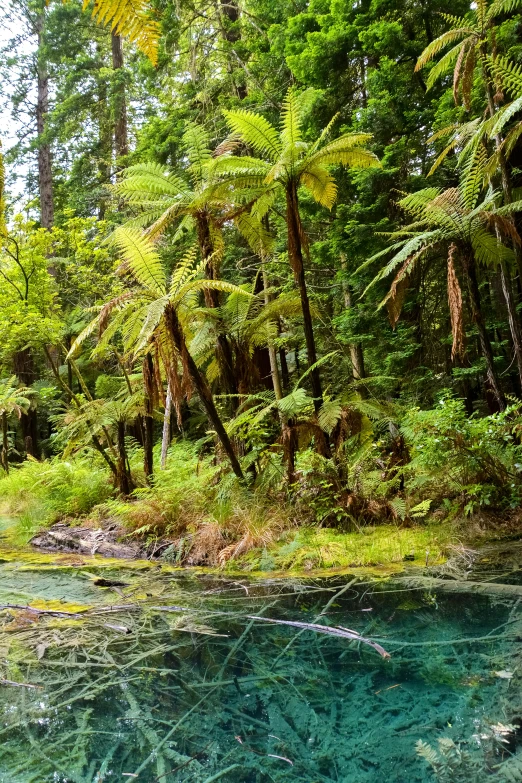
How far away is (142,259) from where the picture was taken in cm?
498

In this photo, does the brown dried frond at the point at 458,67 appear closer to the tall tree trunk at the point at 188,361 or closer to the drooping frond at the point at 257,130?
the drooping frond at the point at 257,130

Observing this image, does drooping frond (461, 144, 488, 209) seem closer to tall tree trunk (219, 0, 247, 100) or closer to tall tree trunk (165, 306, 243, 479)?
tall tree trunk (165, 306, 243, 479)

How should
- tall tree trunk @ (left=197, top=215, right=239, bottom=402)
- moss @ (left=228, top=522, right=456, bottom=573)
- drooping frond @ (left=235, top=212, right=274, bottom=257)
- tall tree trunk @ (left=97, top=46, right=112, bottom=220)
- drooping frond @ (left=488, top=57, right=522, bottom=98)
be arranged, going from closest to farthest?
moss @ (left=228, top=522, right=456, bottom=573) < drooping frond @ (left=488, top=57, right=522, bottom=98) < tall tree trunk @ (left=197, top=215, right=239, bottom=402) < drooping frond @ (left=235, top=212, right=274, bottom=257) < tall tree trunk @ (left=97, top=46, right=112, bottom=220)

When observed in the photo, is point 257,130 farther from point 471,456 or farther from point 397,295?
point 471,456

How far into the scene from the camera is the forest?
4703 millimetres

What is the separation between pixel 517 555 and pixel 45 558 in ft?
14.2

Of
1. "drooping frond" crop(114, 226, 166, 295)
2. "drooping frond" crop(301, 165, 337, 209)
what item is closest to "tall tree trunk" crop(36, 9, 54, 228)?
"drooping frond" crop(114, 226, 166, 295)

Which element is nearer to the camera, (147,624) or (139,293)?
(147,624)

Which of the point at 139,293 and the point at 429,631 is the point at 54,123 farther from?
the point at 429,631

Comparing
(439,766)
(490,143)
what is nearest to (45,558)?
(439,766)

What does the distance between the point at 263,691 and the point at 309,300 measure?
17.1ft

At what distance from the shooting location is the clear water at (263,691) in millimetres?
1759

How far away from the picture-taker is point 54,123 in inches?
465

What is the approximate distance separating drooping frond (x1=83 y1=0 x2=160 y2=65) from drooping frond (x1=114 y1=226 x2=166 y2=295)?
4.02 m
